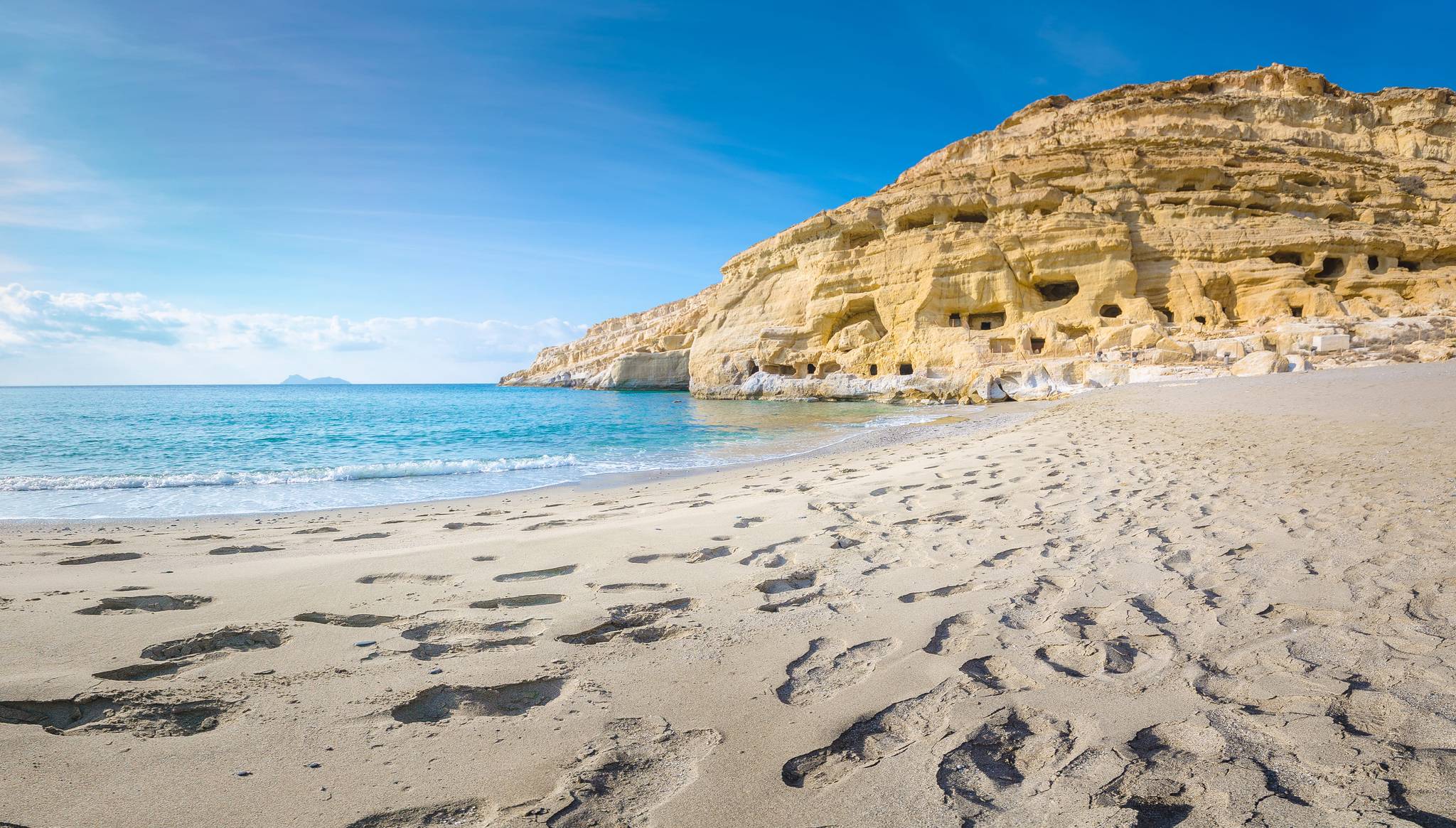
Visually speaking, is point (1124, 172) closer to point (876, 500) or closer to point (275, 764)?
point (876, 500)

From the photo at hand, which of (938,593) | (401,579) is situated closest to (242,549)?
(401,579)

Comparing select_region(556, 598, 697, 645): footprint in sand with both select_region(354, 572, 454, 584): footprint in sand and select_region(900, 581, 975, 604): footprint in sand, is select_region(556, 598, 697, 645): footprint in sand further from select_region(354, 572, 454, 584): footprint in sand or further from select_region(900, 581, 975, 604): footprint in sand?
select_region(354, 572, 454, 584): footprint in sand

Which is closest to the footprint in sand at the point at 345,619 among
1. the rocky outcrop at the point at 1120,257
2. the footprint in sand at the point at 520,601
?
the footprint in sand at the point at 520,601

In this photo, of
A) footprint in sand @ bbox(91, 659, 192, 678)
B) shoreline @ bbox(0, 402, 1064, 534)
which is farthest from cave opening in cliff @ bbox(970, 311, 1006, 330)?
footprint in sand @ bbox(91, 659, 192, 678)

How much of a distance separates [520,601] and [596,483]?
5840 millimetres

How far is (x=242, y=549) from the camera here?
4.52m

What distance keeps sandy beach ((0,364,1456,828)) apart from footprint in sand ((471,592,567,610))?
0.10 ft

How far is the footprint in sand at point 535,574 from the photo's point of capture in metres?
3.34

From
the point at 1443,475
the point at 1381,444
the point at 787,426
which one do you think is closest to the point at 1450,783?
the point at 1443,475

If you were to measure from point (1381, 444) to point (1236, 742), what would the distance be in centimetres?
731

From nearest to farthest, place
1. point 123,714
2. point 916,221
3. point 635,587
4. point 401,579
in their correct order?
point 123,714, point 635,587, point 401,579, point 916,221

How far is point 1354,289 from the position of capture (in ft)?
92.5

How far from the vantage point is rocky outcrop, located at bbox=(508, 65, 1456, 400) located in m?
26.1

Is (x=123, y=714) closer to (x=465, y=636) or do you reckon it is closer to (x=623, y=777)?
(x=465, y=636)
